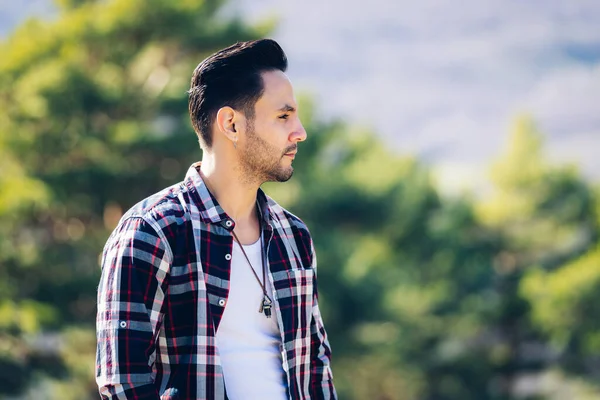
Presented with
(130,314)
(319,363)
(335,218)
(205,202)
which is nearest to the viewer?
(130,314)

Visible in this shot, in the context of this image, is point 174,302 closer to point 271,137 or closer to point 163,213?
point 163,213

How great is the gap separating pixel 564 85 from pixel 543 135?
23.6 m

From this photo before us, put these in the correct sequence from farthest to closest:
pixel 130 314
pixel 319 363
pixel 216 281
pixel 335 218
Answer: pixel 335 218
pixel 319 363
pixel 216 281
pixel 130 314

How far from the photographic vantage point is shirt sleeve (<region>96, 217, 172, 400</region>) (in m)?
1.41

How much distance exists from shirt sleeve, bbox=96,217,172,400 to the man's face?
29cm

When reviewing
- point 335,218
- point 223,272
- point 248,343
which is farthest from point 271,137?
point 335,218

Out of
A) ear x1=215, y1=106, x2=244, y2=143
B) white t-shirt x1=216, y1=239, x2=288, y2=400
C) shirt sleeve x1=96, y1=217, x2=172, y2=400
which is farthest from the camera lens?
ear x1=215, y1=106, x2=244, y2=143

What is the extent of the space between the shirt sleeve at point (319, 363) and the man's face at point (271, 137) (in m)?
0.23

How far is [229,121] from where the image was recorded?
5.45 ft

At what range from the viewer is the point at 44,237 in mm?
11250

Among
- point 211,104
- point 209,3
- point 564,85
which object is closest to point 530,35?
point 564,85

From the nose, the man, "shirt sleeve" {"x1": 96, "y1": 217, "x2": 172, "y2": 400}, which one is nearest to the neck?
the man

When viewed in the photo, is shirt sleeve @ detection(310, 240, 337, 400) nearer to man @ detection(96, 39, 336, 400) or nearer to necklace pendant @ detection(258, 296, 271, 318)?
man @ detection(96, 39, 336, 400)

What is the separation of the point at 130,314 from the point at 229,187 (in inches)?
14.8
